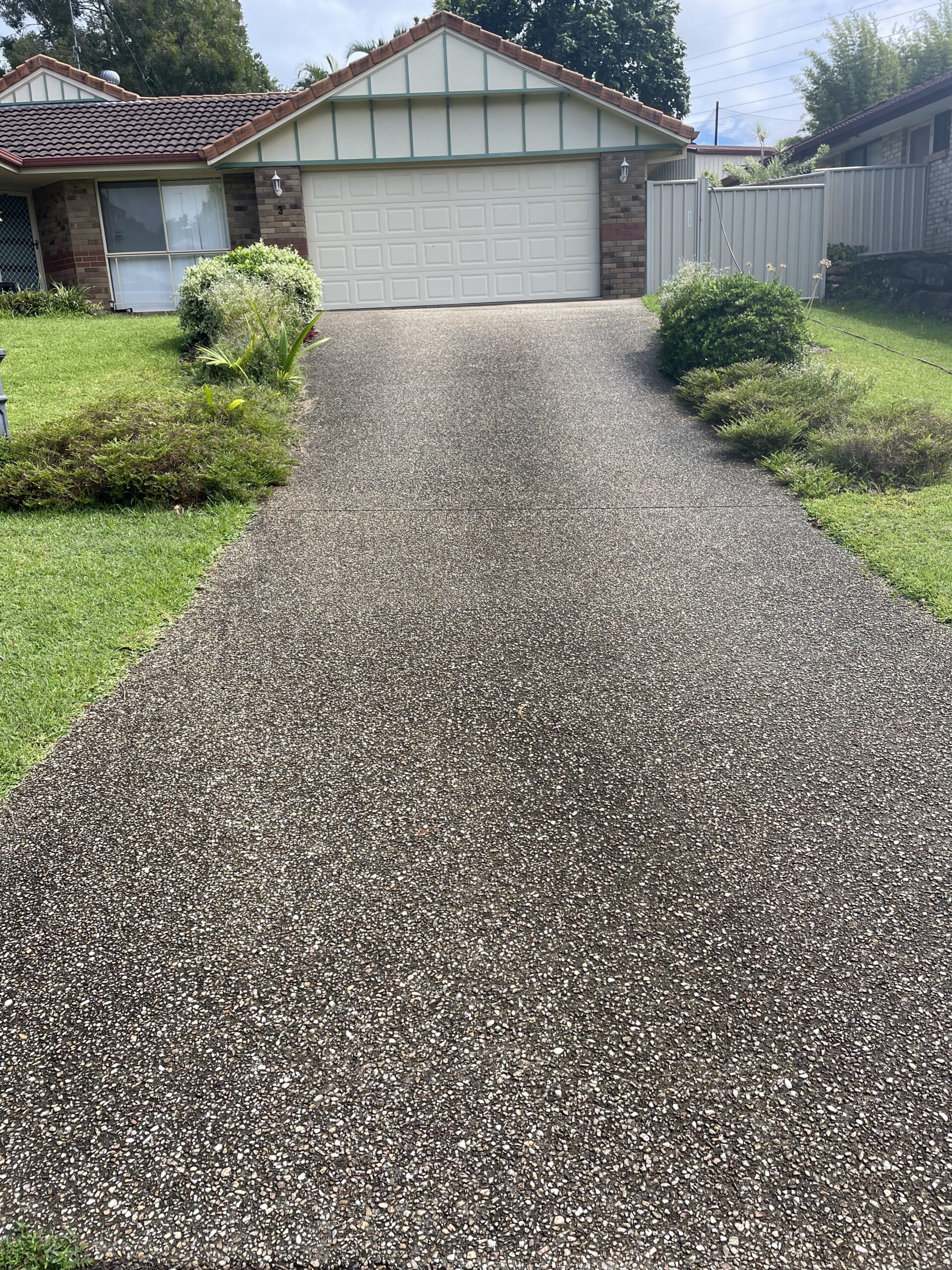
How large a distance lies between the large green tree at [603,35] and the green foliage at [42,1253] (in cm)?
4101

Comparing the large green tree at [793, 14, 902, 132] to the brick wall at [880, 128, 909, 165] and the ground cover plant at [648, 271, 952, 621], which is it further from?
the ground cover plant at [648, 271, 952, 621]

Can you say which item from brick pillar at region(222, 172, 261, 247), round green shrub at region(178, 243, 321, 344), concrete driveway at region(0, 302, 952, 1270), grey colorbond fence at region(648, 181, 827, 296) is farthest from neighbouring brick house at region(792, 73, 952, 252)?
concrete driveway at region(0, 302, 952, 1270)

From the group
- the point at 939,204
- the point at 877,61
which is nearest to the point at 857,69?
the point at 877,61

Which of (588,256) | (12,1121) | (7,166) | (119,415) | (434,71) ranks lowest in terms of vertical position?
(12,1121)

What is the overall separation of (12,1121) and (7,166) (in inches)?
739

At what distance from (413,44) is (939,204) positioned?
35.8ft

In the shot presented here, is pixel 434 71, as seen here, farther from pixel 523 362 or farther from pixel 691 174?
pixel 691 174

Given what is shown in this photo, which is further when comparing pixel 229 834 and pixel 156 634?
pixel 156 634

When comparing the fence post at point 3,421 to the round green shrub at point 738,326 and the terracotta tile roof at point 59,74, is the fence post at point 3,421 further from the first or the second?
the terracotta tile roof at point 59,74

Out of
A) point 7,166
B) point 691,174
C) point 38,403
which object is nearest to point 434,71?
point 7,166

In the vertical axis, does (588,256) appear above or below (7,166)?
below

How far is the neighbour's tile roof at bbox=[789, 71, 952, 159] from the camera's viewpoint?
18.6 m

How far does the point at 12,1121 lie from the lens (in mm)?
2857

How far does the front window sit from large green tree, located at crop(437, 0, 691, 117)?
2361 cm
